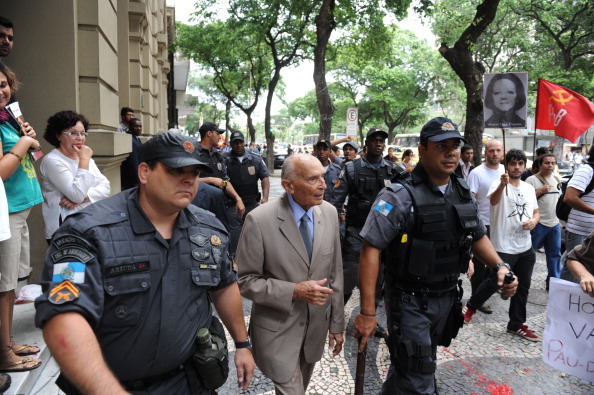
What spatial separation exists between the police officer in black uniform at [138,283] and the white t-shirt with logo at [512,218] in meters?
3.68

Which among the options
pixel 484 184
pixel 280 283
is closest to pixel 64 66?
pixel 280 283

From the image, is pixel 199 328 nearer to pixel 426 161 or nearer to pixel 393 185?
pixel 393 185

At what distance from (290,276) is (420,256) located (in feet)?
2.65

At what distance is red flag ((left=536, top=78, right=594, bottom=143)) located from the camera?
6102 millimetres

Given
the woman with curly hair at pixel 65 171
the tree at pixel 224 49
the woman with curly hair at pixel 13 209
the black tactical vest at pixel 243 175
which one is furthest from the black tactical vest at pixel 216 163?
the tree at pixel 224 49

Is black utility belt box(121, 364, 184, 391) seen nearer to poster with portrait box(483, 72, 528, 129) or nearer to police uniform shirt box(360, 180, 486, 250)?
police uniform shirt box(360, 180, 486, 250)

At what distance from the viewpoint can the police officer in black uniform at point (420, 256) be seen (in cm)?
268

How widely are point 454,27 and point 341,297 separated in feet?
29.4

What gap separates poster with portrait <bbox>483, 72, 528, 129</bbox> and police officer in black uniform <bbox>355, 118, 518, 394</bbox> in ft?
16.1

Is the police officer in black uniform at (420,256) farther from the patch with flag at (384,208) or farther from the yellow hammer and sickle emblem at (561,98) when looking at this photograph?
the yellow hammer and sickle emblem at (561,98)

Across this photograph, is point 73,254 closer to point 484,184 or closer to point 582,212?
point 582,212

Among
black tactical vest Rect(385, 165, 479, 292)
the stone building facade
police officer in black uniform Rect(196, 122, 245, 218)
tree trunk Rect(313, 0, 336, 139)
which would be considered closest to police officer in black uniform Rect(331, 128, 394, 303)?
police officer in black uniform Rect(196, 122, 245, 218)

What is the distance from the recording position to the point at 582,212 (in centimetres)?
445

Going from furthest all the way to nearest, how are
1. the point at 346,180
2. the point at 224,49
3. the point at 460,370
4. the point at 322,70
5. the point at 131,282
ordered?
the point at 224,49 → the point at 322,70 → the point at 346,180 → the point at 460,370 → the point at 131,282
